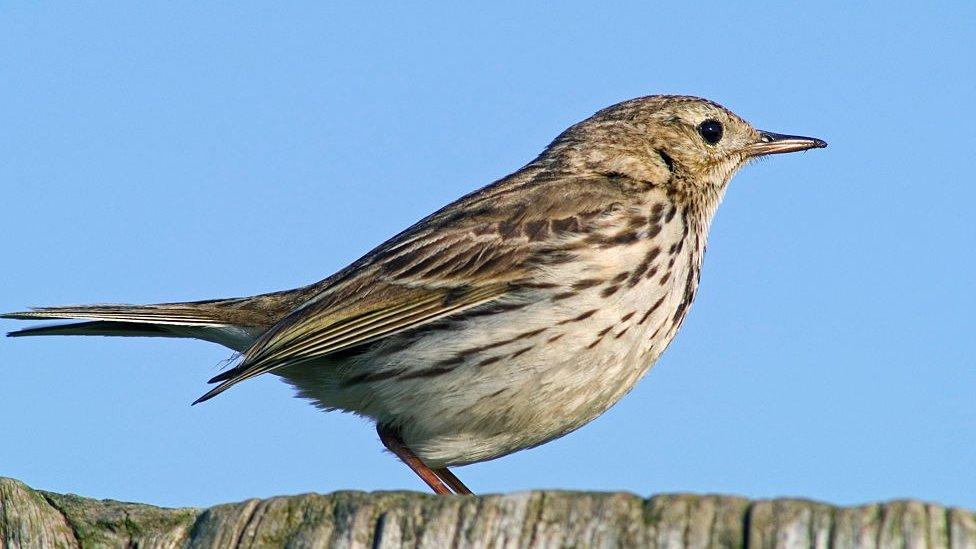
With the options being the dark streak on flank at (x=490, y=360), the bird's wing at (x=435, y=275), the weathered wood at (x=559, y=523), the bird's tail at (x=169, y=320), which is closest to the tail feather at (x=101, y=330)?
the bird's tail at (x=169, y=320)

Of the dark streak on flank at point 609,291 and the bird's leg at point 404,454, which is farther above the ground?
the dark streak on flank at point 609,291

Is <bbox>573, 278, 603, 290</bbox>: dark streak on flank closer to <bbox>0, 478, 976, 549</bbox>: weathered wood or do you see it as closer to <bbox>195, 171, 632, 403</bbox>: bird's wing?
<bbox>195, 171, 632, 403</bbox>: bird's wing

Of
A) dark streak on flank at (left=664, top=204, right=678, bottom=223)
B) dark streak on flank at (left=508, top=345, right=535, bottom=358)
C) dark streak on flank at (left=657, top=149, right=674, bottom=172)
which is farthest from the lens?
dark streak on flank at (left=657, top=149, right=674, bottom=172)

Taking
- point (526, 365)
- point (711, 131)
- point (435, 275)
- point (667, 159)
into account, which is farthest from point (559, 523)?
point (711, 131)

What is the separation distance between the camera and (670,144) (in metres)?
9.85

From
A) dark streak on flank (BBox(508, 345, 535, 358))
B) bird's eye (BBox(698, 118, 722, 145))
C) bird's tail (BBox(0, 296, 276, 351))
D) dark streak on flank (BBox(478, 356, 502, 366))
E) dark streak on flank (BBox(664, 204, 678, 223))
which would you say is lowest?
dark streak on flank (BBox(478, 356, 502, 366))

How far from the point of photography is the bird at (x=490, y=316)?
810 cm

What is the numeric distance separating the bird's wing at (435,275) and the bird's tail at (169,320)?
2.03 feet

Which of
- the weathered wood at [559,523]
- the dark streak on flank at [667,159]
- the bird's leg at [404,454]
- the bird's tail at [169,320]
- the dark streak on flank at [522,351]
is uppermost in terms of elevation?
the dark streak on flank at [667,159]

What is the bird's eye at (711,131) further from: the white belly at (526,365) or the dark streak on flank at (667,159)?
the white belly at (526,365)

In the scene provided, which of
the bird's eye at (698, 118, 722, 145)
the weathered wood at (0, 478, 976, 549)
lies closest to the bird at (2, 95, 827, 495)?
the bird's eye at (698, 118, 722, 145)

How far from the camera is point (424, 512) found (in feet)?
13.1

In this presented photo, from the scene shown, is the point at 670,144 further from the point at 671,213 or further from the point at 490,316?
the point at 490,316

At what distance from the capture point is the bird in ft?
26.6
